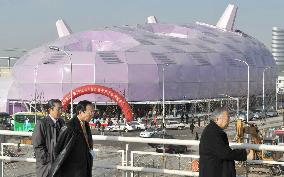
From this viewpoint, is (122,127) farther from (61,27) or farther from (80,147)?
(61,27)

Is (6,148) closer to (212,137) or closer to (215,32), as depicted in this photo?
(212,137)

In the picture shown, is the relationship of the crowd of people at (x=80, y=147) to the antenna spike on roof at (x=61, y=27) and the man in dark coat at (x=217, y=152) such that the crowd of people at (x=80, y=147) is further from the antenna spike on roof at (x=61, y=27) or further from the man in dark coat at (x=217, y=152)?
the antenna spike on roof at (x=61, y=27)

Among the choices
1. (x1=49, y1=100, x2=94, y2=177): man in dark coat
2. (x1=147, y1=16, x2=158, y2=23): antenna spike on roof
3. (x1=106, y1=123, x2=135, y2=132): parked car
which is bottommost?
(x1=106, y1=123, x2=135, y2=132): parked car

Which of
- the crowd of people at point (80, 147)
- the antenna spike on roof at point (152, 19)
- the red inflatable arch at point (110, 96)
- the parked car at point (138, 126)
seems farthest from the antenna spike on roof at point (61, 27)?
the crowd of people at point (80, 147)

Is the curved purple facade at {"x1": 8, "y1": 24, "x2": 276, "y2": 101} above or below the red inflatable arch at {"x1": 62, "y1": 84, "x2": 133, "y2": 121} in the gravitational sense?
above

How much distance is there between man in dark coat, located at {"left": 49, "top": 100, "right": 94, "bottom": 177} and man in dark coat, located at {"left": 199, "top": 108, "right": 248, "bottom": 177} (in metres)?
1.42

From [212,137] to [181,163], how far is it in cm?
287

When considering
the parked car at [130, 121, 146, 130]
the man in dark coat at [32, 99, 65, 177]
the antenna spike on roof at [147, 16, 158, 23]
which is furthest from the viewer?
the antenna spike on roof at [147, 16, 158, 23]

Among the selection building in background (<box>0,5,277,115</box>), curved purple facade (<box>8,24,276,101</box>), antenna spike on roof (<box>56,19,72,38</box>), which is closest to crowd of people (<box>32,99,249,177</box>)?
building in background (<box>0,5,277,115</box>)

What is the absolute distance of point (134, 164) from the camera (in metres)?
8.12

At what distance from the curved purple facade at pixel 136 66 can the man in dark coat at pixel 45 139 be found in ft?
189

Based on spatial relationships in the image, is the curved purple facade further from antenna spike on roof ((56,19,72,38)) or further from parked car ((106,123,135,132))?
parked car ((106,123,135,132))

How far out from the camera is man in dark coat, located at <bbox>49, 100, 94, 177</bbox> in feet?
20.5

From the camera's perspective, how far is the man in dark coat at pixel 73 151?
6250 millimetres
